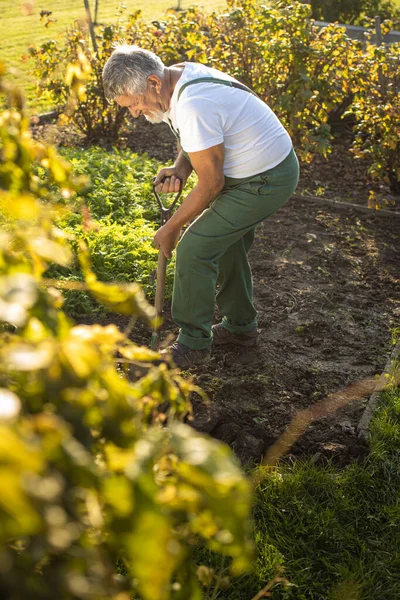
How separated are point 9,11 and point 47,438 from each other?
63.0 ft

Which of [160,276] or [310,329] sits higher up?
[160,276]

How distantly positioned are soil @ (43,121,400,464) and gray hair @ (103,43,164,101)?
1.33 m

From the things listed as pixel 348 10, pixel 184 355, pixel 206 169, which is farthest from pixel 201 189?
pixel 348 10

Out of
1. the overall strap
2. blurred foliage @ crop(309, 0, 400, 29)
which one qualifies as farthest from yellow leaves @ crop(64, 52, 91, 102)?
blurred foliage @ crop(309, 0, 400, 29)

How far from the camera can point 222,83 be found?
333 cm

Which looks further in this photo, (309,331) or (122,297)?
(309,331)

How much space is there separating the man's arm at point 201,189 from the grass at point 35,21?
23.4 feet

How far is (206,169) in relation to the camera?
3.20 m

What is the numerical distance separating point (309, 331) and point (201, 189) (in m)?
1.61

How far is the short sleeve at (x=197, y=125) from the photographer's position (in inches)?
122

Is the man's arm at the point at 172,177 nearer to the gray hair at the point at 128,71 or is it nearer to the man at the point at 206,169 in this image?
the man at the point at 206,169

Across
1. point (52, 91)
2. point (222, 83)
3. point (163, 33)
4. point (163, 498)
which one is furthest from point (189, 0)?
point (163, 498)

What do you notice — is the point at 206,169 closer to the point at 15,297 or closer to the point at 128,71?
the point at 128,71

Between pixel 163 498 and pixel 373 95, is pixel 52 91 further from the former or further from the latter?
pixel 163 498
